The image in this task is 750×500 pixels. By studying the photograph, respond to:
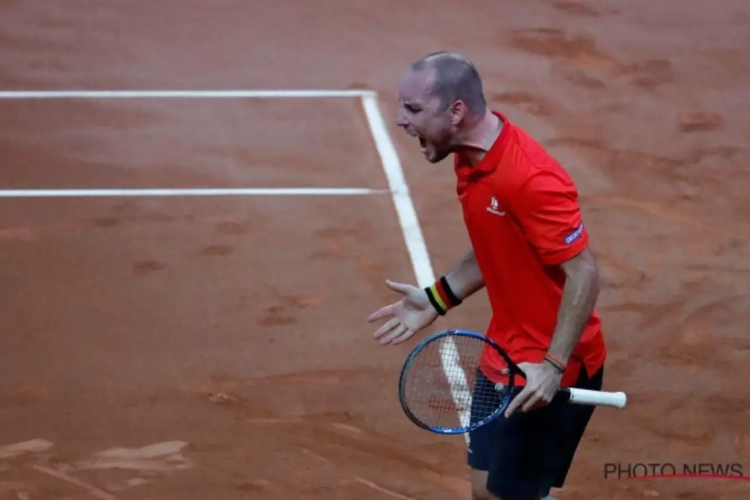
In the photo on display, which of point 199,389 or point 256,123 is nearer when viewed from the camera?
point 199,389

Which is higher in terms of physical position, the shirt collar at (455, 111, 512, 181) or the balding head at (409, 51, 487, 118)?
the balding head at (409, 51, 487, 118)

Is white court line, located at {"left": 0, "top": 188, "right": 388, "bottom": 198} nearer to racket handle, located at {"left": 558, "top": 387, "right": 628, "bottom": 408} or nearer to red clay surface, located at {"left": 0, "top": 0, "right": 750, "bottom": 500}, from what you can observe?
red clay surface, located at {"left": 0, "top": 0, "right": 750, "bottom": 500}

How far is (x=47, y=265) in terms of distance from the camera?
7469 millimetres

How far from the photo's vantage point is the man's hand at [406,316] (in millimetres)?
4461

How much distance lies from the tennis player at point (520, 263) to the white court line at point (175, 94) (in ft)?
20.8

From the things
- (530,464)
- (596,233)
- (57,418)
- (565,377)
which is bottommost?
(596,233)

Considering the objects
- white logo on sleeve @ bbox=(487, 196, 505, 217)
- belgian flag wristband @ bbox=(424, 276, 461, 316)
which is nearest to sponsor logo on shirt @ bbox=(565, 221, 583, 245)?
white logo on sleeve @ bbox=(487, 196, 505, 217)

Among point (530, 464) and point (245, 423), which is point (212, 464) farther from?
point (530, 464)

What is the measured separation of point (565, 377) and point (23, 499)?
2741mm

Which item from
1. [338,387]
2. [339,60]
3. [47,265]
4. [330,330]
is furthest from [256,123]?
[338,387]

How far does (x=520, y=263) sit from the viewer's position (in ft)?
13.0

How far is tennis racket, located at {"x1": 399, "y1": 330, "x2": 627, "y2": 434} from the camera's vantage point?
4.04m

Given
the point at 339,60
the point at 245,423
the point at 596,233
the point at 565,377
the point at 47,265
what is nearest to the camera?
the point at 565,377

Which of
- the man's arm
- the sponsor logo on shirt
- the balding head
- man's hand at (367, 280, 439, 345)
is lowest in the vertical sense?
man's hand at (367, 280, 439, 345)
